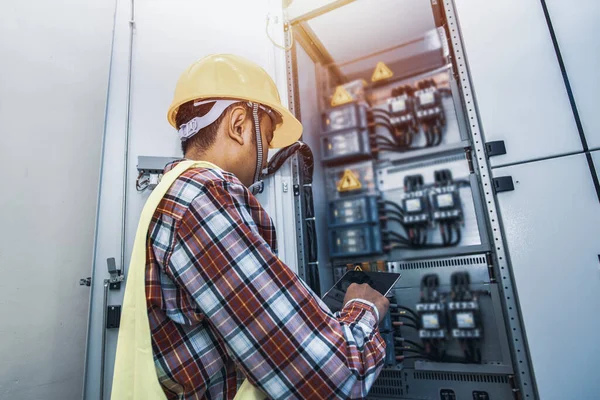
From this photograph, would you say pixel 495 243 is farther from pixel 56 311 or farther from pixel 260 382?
pixel 56 311

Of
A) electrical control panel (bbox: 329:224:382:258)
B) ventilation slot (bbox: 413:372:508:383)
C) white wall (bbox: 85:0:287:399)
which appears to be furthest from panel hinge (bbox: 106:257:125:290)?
ventilation slot (bbox: 413:372:508:383)

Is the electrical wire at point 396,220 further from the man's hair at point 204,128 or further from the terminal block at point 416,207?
the man's hair at point 204,128

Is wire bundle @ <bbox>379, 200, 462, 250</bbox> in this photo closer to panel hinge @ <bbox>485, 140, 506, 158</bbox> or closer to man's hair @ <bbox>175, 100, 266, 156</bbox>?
panel hinge @ <bbox>485, 140, 506, 158</bbox>

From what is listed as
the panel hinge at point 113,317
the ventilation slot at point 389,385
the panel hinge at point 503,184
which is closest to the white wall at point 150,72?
the panel hinge at point 113,317

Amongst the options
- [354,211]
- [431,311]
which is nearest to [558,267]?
[431,311]

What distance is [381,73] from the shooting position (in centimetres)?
215

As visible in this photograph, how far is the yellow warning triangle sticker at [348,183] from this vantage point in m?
1.92

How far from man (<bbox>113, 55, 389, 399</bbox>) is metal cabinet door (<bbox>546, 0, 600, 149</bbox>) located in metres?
1.01

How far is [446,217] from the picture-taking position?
5.89 feet

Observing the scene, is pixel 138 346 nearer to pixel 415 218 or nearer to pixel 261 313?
pixel 261 313

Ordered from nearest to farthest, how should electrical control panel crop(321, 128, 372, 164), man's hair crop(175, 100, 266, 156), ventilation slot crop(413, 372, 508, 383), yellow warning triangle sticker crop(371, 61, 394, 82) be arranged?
man's hair crop(175, 100, 266, 156) → ventilation slot crop(413, 372, 508, 383) → electrical control panel crop(321, 128, 372, 164) → yellow warning triangle sticker crop(371, 61, 394, 82)

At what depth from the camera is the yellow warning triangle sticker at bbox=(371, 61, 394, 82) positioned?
214 cm

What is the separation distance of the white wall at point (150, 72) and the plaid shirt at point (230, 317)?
1.80 feet

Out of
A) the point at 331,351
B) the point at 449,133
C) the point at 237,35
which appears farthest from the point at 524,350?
the point at 237,35
